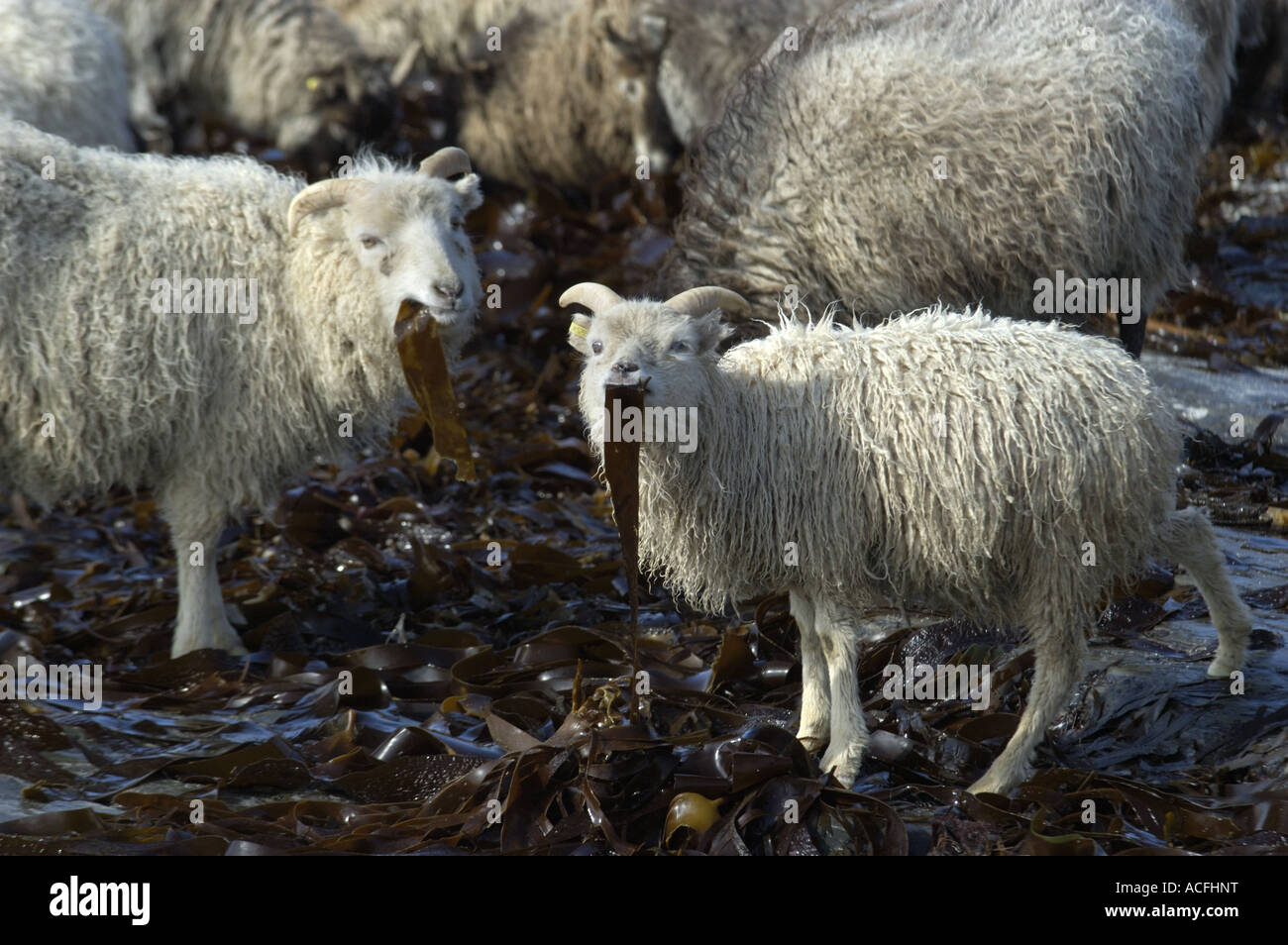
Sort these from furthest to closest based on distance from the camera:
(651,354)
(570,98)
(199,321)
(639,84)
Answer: (570,98) < (639,84) < (199,321) < (651,354)

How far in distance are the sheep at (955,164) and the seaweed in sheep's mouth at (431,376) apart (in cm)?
126

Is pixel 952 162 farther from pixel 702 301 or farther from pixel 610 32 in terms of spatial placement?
pixel 610 32

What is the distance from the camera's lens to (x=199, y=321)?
6.50 meters

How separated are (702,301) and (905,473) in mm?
909

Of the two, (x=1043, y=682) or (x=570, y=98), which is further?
(x=570, y=98)

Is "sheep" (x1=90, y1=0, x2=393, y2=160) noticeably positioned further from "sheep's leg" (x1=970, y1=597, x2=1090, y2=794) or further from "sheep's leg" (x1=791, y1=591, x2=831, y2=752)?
"sheep's leg" (x1=970, y1=597, x2=1090, y2=794)

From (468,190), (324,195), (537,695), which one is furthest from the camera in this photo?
(468,190)

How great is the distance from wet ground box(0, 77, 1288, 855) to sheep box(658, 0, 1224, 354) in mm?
1451

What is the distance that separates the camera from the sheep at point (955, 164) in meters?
6.80

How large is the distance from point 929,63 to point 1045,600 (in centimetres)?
324

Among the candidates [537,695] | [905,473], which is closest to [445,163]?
[537,695]

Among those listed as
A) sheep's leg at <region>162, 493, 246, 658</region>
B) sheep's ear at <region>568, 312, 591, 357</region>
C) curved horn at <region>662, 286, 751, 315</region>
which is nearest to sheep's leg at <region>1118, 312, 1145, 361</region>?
curved horn at <region>662, 286, 751, 315</region>
